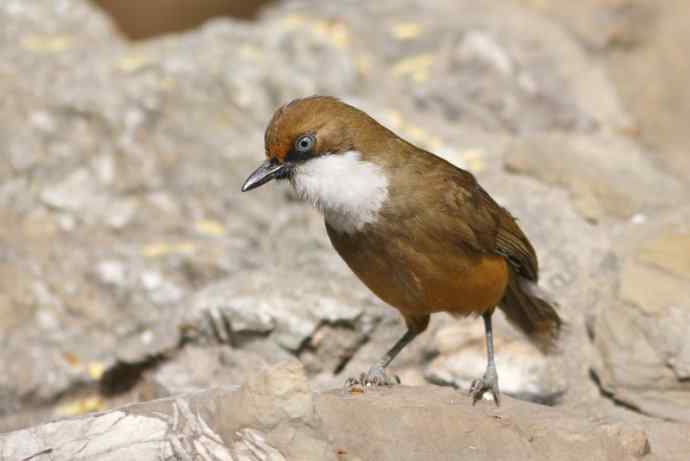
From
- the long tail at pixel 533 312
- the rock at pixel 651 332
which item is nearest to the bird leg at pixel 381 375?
the long tail at pixel 533 312

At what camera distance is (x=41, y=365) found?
5.37 meters

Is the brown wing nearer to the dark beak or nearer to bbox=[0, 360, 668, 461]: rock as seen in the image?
the dark beak

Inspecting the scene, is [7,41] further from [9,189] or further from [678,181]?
[678,181]

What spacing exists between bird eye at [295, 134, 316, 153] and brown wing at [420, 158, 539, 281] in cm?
53

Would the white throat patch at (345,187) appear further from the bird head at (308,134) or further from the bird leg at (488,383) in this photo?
the bird leg at (488,383)

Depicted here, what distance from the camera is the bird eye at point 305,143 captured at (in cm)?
410

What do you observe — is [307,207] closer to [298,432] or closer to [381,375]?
[381,375]

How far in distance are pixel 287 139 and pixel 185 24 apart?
20.0ft

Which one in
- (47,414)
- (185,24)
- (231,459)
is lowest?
(47,414)

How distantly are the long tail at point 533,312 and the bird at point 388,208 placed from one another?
0.41 metres

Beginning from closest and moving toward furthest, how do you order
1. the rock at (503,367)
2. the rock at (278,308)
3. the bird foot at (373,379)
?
1. the bird foot at (373,379)
2. the rock at (503,367)
3. the rock at (278,308)

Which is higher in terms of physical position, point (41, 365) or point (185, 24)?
point (185, 24)

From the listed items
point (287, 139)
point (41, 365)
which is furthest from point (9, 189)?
point (287, 139)

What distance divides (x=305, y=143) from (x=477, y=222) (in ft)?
2.58
